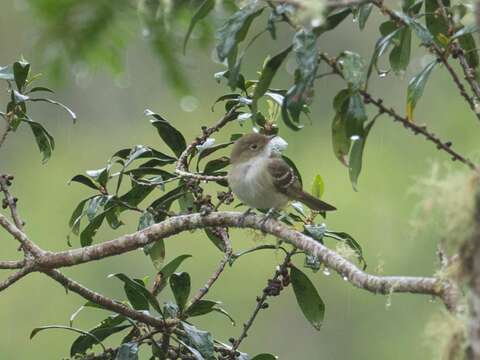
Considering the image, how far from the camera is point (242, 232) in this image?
1206cm

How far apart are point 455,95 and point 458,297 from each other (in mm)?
12957

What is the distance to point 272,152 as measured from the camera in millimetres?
4004

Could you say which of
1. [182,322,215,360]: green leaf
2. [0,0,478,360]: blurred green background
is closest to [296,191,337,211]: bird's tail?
[182,322,215,360]: green leaf

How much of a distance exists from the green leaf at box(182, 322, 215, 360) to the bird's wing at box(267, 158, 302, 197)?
29.1 inches

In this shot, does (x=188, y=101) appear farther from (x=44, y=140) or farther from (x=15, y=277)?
(x=44, y=140)

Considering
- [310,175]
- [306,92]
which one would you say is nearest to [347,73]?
[306,92]

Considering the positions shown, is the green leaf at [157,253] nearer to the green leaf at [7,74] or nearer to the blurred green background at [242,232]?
the green leaf at [7,74]

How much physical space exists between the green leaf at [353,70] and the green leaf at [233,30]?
312 millimetres

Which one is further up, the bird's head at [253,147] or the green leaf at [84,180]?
the bird's head at [253,147]

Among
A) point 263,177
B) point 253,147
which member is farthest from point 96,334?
point 253,147

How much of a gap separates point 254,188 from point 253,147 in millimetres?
237

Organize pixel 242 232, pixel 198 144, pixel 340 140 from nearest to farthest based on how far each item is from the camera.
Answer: pixel 340 140, pixel 198 144, pixel 242 232

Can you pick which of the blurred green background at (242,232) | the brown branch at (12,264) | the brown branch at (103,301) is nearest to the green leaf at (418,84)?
the brown branch at (103,301)

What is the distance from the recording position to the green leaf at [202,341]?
334 cm
